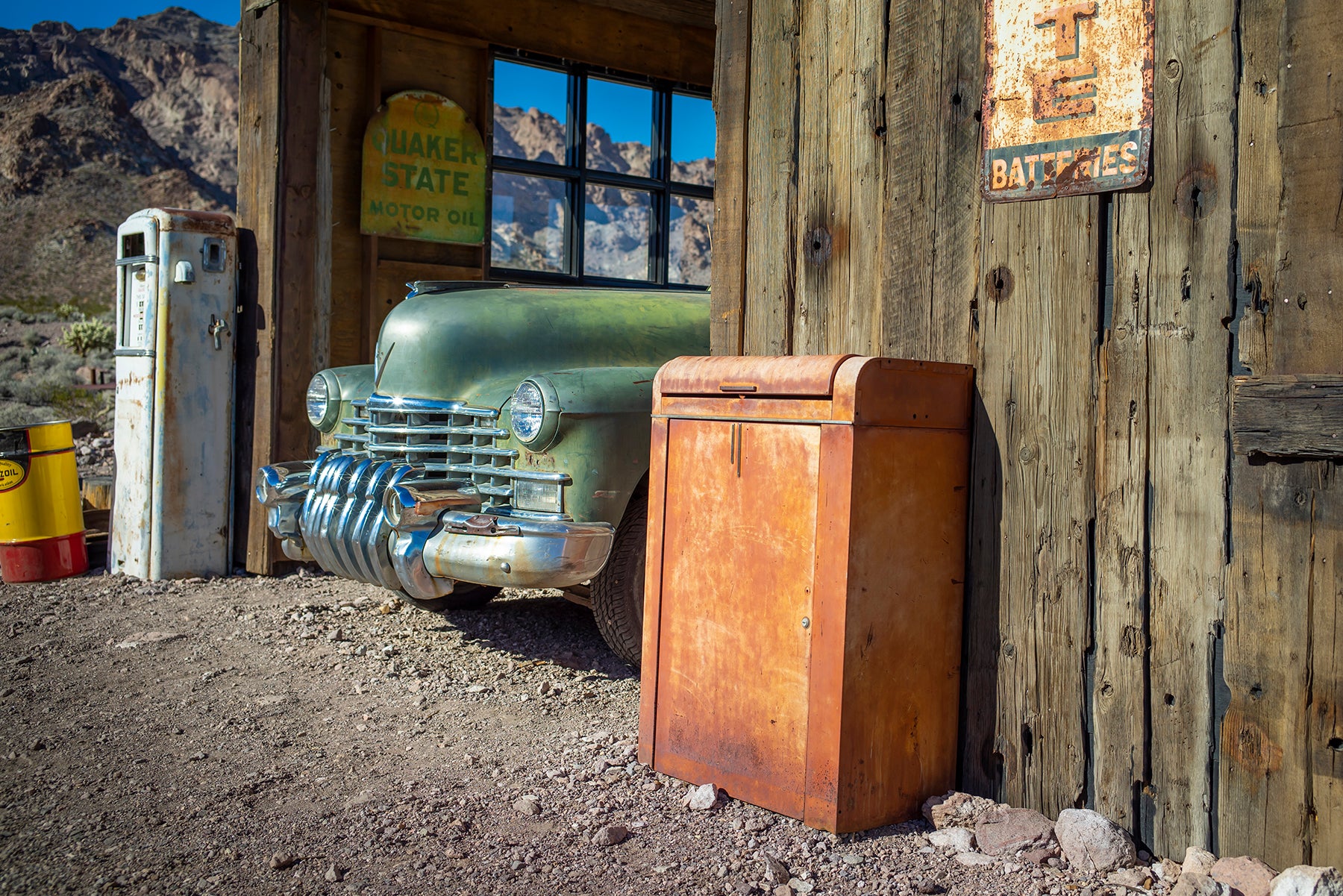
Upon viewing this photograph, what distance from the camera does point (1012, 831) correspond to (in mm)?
2525

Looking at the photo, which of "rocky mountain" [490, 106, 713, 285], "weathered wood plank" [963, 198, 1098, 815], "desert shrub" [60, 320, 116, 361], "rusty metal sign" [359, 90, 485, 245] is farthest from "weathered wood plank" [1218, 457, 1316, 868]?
"desert shrub" [60, 320, 116, 361]

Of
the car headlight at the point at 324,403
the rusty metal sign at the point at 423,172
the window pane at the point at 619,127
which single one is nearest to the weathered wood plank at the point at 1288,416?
the car headlight at the point at 324,403

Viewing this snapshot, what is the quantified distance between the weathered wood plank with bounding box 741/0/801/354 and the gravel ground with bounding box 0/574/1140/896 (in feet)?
4.52

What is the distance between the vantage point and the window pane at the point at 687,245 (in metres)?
7.55

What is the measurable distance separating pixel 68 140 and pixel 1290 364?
145ft

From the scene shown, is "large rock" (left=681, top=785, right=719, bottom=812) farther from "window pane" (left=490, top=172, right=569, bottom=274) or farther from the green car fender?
"window pane" (left=490, top=172, right=569, bottom=274)

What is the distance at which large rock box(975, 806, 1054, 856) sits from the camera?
8.13ft

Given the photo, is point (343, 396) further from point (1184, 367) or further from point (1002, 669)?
point (1184, 367)

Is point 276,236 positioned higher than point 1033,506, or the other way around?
point 276,236

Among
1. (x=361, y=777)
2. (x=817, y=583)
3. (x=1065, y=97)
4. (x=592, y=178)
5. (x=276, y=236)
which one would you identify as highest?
(x=592, y=178)

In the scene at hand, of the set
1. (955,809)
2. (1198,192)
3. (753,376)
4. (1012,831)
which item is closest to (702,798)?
(955,809)

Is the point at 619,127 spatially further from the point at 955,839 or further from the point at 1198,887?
the point at 1198,887

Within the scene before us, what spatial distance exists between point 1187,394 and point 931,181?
0.89m

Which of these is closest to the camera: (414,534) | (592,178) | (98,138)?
(414,534)
